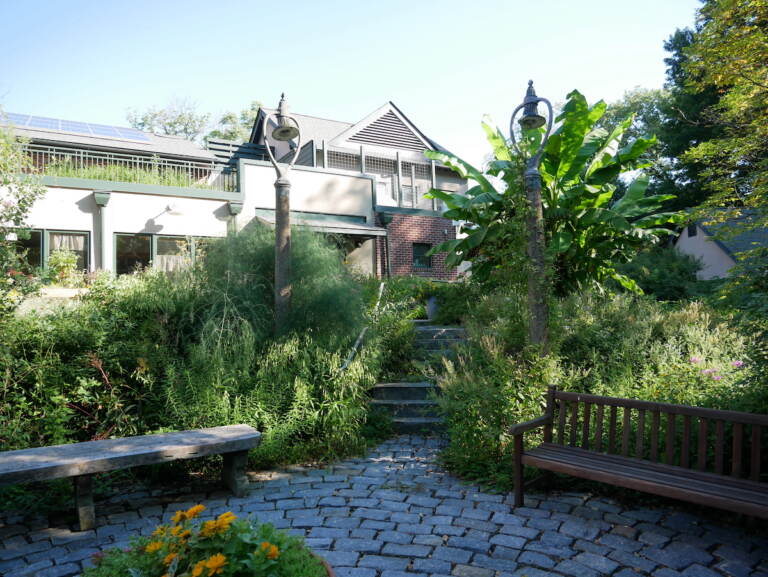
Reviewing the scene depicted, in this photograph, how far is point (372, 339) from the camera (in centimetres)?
689

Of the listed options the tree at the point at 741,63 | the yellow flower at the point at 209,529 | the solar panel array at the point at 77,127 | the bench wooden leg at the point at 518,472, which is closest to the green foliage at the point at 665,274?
the tree at the point at 741,63

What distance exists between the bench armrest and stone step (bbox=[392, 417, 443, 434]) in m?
2.05

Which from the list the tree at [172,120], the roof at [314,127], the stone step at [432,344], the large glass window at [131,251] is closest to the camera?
the stone step at [432,344]

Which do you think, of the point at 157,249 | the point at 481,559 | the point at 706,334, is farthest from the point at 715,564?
the point at 157,249

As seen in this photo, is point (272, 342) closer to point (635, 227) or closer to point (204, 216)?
point (635, 227)

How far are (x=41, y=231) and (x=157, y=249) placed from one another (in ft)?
8.40

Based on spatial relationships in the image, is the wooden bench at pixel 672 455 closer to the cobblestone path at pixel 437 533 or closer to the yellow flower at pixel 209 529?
the cobblestone path at pixel 437 533

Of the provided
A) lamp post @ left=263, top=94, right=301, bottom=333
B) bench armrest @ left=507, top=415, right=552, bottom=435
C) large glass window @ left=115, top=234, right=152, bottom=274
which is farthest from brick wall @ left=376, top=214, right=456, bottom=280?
bench armrest @ left=507, top=415, right=552, bottom=435

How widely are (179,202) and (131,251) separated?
176 centimetres

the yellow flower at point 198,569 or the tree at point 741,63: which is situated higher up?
the tree at point 741,63

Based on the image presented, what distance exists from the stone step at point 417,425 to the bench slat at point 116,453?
226 cm

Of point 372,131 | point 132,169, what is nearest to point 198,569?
point 132,169

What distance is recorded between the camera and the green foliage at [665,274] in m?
14.7

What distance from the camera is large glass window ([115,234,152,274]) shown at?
13406 mm
